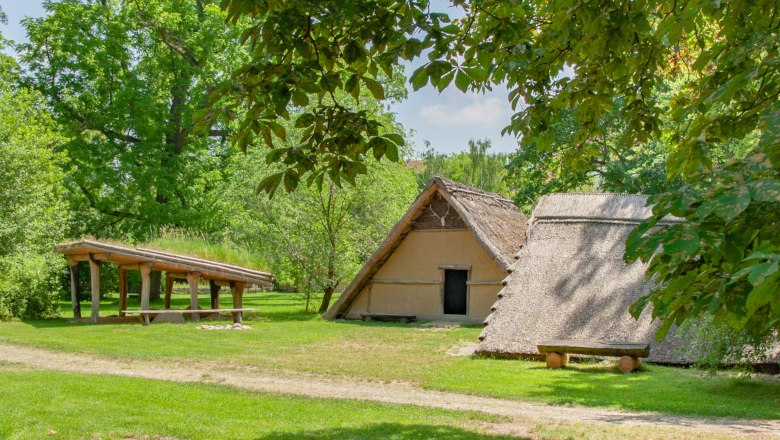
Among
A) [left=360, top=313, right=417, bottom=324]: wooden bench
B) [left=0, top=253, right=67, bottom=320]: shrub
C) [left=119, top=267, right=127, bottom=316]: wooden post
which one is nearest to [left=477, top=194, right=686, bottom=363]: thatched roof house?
[left=360, top=313, right=417, bottom=324]: wooden bench

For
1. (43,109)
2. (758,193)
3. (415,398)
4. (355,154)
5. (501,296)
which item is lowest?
(415,398)

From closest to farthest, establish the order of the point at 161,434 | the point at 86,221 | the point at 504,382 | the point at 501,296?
1. the point at 161,434
2. the point at 504,382
3. the point at 501,296
4. the point at 86,221

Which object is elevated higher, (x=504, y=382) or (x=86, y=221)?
(x=86, y=221)

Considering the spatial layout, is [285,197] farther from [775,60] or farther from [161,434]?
[775,60]

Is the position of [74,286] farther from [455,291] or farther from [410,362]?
[410,362]

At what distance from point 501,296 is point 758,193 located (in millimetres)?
11994

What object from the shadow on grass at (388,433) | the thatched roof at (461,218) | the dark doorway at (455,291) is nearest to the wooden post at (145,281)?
the thatched roof at (461,218)

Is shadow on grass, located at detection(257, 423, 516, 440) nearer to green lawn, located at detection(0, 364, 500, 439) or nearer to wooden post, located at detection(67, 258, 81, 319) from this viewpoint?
green lawn, located at detection(0, 364, 500, 439)

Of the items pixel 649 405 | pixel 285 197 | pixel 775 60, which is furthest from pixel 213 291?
pixel 775 60

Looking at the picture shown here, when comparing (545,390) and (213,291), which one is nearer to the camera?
(545,390)

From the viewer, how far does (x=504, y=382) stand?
10594mm

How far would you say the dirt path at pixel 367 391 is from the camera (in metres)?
7.88

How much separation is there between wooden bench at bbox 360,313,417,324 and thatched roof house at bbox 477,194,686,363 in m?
5.31

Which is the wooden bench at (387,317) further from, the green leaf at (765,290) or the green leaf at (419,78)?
the green leaf at (765,290)
